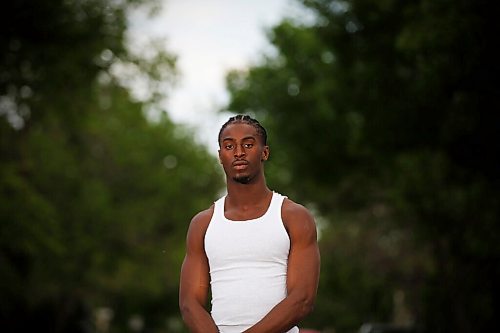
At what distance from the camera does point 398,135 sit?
91.3 feet

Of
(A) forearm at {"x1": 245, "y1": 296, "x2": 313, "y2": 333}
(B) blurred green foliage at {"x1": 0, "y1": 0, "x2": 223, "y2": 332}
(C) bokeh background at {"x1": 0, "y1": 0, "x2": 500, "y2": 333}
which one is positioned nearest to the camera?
(A) forearm at {"x1": 245, "y1": 296, "x2": 313, "y2": 333}

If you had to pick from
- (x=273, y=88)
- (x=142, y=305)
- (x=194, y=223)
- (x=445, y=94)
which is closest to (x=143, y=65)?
(x=273, y=88)

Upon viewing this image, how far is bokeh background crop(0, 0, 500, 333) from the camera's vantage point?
23922 mm

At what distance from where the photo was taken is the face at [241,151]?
15.2 ft

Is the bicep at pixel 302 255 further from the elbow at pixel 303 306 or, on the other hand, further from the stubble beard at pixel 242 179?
the stubble beard at pixel 242 179

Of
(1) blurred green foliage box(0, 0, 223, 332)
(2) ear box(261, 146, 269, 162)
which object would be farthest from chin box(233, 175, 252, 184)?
(1) blurred green foliage box(0, 0, 223, 332)

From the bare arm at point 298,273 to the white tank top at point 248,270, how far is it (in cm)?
4

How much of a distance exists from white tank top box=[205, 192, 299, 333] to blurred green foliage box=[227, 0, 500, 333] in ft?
57.0

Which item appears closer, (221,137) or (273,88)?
(221,137)

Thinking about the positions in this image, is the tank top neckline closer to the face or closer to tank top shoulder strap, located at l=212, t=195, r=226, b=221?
tank top shoulder strap, located at l=212, t=195, r=226, b=221

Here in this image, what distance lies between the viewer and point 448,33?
2205 cm

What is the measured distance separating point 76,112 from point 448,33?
1352cm

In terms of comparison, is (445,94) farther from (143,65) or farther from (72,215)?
(72,215)

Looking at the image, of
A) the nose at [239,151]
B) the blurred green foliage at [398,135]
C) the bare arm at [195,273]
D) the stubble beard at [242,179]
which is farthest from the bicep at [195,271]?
the blurred green foliage at [398,135]
